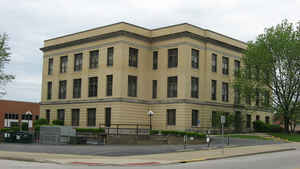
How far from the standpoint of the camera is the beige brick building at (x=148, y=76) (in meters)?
49.2

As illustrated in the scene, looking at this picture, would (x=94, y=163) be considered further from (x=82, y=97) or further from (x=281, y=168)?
(x=82, y=97)

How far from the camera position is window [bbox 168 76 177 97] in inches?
1965

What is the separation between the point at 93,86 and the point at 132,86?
5302mm

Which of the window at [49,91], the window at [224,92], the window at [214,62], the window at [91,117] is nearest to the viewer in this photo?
the window at [91,117]

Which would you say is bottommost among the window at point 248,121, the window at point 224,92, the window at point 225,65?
the window at point 248,121

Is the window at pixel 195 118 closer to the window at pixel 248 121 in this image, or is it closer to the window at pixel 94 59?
the window at pixel 248 121

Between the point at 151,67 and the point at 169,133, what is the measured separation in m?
12.3

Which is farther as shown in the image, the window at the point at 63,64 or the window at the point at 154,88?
the window at the point at 63,64

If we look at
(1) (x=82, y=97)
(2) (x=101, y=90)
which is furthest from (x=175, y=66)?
(1) (x=82, y=97)

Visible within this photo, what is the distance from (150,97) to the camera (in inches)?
2037

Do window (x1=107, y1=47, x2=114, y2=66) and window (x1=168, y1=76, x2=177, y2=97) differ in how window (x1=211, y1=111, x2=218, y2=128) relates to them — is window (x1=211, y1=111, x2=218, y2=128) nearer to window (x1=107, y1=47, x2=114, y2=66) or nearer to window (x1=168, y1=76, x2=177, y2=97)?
window (x1=168, y1=76, x2=177, y2=97)

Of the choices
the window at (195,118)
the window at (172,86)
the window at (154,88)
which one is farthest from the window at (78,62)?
the window at (195,118)

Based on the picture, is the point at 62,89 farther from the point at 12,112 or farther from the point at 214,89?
the point at 12,112

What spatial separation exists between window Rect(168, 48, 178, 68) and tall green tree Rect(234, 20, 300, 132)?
27.7 feet
